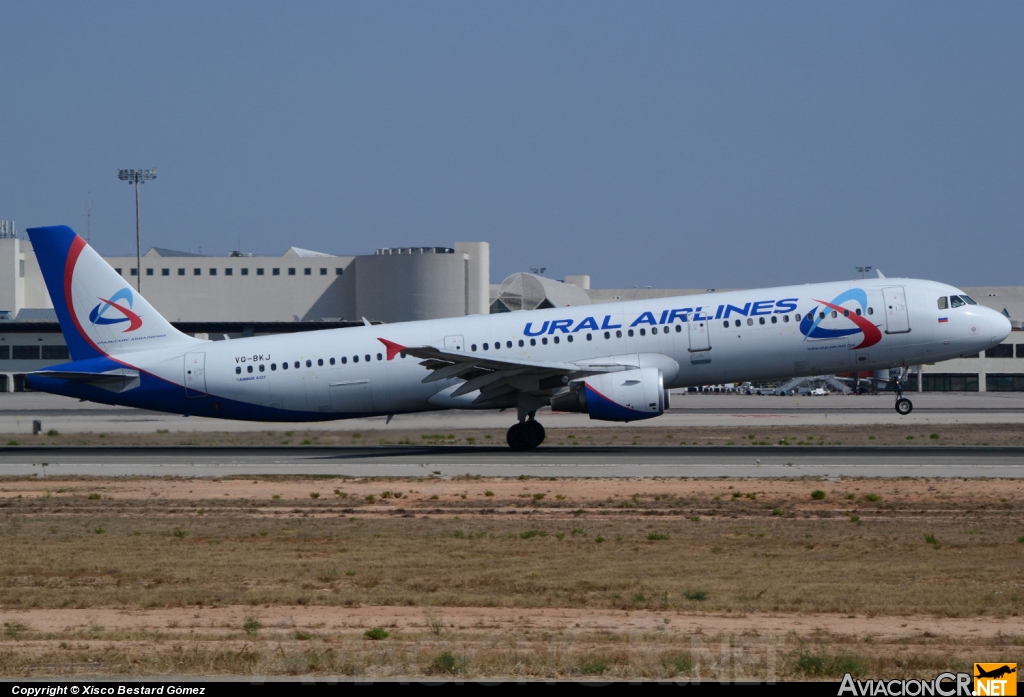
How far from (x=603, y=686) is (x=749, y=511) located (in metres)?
13.4

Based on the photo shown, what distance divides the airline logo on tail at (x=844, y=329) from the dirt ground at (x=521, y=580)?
8629 millimetres

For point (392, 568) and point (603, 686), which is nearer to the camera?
point (603, 686)

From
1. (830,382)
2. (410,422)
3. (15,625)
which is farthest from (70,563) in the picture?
(830,382)

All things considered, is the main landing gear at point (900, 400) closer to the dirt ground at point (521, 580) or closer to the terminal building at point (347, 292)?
the dirt ground at point (521, 580)

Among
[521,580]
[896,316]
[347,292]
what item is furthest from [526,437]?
[347,292]

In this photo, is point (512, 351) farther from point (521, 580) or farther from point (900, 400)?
point (521, 580)

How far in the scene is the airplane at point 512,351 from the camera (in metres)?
33.0

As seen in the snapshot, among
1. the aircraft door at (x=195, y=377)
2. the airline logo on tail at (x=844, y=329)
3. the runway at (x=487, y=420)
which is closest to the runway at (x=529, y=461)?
the aircraft door at (x=195, y=377)

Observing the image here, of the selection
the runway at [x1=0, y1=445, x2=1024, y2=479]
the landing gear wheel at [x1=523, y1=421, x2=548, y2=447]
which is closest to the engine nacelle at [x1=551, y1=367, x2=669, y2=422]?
the runway at [x1=0, y1=445, x2=1024, y2=479]

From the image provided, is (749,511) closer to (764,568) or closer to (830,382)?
(764,568)

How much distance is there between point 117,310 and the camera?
35094mm

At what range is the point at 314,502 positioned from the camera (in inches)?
903

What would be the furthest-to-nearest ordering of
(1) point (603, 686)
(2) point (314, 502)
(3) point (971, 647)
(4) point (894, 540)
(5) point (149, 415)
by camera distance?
(5) point (149, 415) < (2) point (314, 502) < (4) point (894, 540) < (3) point (971, 647) < (1) point (603, 686)

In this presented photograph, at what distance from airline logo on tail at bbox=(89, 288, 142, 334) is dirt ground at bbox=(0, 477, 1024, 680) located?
10753 mm
